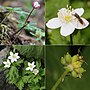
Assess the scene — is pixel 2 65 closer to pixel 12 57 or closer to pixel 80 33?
pixel 12 57

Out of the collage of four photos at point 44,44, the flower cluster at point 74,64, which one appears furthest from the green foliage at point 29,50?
the flower cluster at point 74,64

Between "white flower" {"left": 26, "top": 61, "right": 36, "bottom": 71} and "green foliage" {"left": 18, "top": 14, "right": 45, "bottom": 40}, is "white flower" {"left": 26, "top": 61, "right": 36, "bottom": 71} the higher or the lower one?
the lower one

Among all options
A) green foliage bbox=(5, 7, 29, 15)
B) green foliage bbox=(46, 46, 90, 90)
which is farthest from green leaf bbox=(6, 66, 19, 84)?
green foliage bbox=(5, 7, 29, 15)

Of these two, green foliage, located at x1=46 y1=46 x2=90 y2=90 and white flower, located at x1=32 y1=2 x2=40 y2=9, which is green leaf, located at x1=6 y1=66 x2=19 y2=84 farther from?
white flower, located at x1=32 y1=2 x2=40 y2=9

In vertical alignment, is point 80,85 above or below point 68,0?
below

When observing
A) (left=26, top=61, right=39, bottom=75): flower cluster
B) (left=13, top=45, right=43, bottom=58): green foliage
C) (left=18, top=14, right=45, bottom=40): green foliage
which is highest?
(left=18, top=14, right=45, bottom=40): green foliage

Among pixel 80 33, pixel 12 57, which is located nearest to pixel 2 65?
pixel 12 57

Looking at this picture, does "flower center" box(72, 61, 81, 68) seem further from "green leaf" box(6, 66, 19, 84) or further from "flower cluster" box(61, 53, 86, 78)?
"green leaf" box(6, 66, 19, 84)
